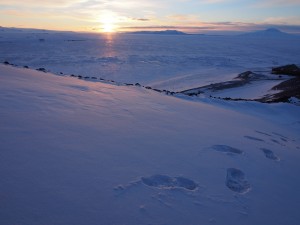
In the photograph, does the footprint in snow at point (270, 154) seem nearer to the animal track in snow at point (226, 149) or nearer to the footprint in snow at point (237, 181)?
the animal track in snow at point (226, 149)

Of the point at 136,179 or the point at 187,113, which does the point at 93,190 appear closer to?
the point at 136,179

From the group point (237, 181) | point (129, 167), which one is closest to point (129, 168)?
point (129, 167)

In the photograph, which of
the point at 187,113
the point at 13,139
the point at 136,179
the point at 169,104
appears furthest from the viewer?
the point at 169,104

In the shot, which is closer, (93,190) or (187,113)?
(93,190)

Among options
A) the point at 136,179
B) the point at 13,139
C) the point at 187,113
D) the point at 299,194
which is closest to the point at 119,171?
the point at 136,179

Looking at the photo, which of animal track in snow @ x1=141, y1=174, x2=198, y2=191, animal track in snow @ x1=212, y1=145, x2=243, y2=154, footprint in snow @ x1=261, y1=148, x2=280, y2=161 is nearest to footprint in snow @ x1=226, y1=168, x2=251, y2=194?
animal track in snow @ x1=141, y1=174, x2=198, y2=191

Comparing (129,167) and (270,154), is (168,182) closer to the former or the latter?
(129,167)

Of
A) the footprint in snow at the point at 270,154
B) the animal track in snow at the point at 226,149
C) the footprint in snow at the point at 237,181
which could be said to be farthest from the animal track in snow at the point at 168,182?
the footprint in snow at the point at 270,154
